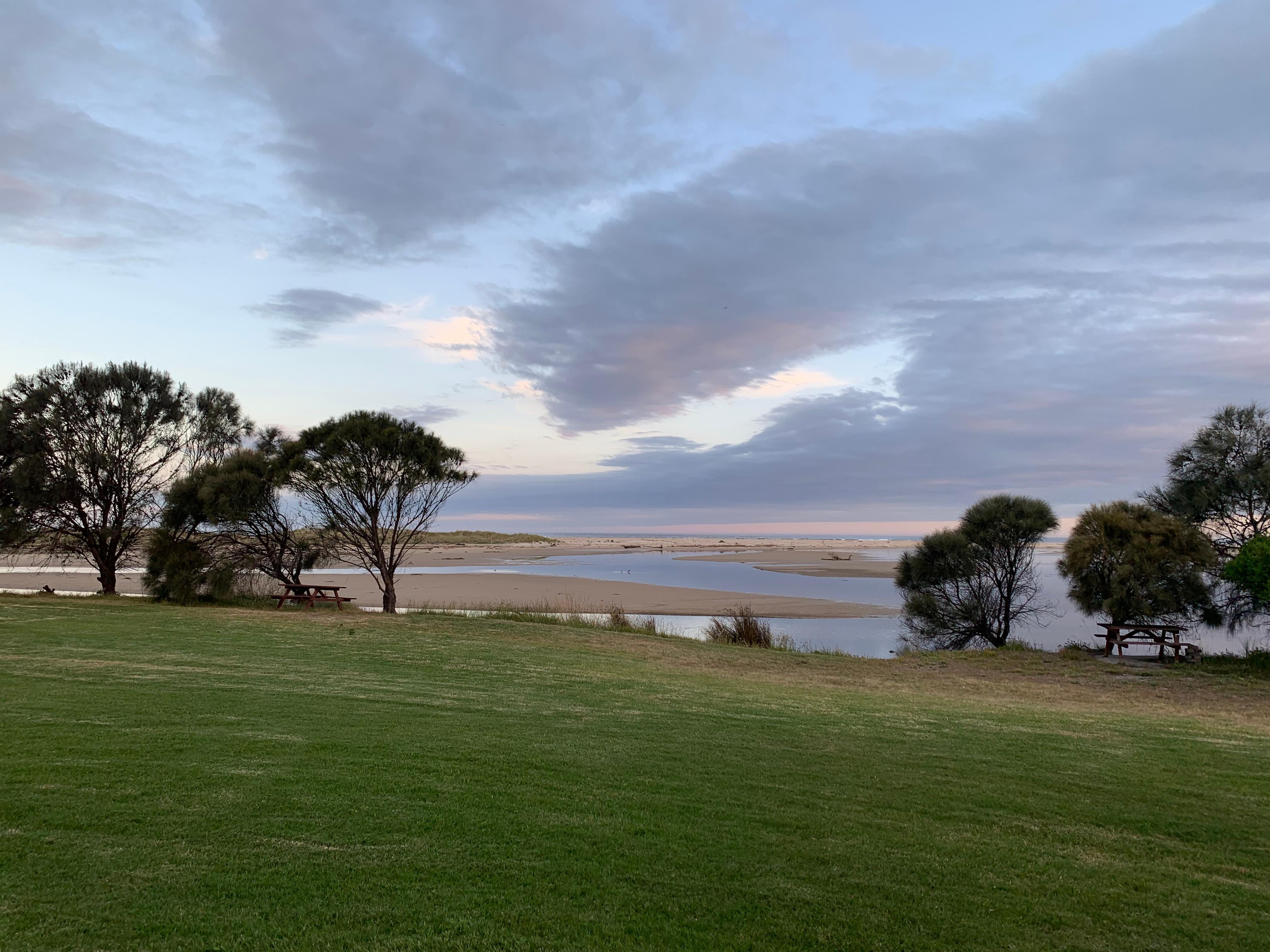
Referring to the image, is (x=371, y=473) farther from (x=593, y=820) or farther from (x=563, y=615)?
(x=593, y=820)

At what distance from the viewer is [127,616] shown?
1609cm

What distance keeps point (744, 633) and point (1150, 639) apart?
9966 mm

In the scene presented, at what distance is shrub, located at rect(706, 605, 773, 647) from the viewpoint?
1977 cm

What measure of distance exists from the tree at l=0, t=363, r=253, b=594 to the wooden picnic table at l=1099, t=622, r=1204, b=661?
2821 cm

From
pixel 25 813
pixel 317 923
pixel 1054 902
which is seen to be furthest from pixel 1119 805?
pixel 25 813

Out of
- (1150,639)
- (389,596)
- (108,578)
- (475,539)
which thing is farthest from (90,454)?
(475,539)

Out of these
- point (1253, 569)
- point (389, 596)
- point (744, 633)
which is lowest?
point (744, 633)

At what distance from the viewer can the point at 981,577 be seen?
22.7 metres

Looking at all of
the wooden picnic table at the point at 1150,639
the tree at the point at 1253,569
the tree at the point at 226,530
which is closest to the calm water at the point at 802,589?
the wooden picnic table at the point at 1150,639

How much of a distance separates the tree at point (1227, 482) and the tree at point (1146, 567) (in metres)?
0.76

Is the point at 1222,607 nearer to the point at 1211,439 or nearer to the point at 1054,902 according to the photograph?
the point at 1211,439

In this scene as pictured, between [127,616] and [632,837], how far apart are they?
16252mm

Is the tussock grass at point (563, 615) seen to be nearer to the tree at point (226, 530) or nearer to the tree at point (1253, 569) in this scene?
the tree at point (226, 530)

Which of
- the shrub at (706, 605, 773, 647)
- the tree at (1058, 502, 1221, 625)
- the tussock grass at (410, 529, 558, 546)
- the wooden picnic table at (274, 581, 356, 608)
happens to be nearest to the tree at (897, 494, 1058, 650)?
the tree at (1058, 502, 1221, 625)
